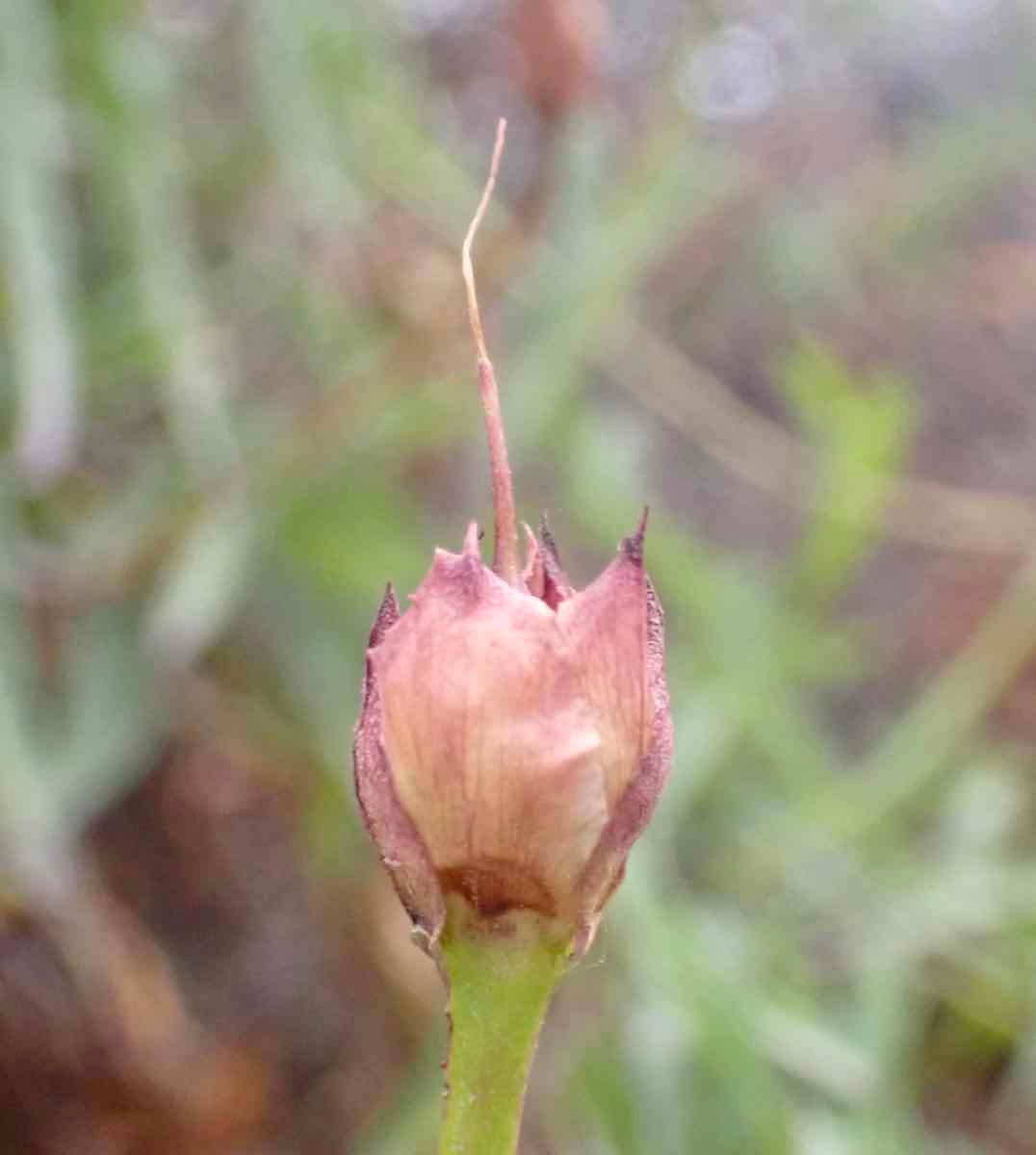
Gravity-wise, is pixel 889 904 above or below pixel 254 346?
below

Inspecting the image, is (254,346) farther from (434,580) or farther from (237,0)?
(434,580)

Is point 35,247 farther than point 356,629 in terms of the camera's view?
No

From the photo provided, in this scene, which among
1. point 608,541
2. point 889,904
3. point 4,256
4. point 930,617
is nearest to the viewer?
point 4,256

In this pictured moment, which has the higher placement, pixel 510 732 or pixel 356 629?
pixel 356 629

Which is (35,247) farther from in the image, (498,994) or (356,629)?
(498,994)

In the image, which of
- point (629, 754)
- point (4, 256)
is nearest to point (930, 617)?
point (4, 256)

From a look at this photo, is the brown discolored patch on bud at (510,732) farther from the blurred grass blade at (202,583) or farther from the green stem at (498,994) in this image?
the blurred grass blade at (202,583)

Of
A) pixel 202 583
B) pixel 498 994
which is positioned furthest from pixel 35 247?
pixel 498 994
